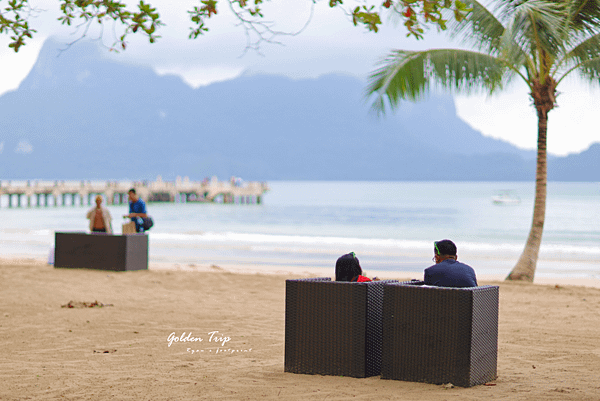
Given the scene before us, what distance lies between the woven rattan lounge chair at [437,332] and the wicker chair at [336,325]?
12 cm

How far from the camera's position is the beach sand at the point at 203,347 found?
4570 mm

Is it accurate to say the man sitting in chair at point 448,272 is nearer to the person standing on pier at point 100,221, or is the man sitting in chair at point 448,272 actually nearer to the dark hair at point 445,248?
the dark hair at point 445,248

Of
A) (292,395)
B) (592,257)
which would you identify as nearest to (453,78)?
(292,395)

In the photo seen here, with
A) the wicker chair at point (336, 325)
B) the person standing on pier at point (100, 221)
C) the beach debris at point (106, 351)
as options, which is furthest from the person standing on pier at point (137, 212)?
the wicker chair at point (336, 325)

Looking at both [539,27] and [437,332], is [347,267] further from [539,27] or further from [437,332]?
[539,27]

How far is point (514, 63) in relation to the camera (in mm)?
12438

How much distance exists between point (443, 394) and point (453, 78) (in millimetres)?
9484

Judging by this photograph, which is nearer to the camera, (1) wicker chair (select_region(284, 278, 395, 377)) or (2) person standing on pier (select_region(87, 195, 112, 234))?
(1) wicker chair (select_region(284, 278, 395, 377))

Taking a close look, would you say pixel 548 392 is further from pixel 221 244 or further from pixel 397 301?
pixel 221 244

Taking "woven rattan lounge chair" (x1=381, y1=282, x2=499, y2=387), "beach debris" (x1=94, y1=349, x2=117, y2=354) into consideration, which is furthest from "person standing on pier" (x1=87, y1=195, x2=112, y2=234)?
"woven rattan lounge chair" (x1=381, y1=282, x2=499, y2=387)

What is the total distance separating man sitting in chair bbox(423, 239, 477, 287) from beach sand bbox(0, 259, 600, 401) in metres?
0.68

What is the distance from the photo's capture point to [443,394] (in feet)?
14.4

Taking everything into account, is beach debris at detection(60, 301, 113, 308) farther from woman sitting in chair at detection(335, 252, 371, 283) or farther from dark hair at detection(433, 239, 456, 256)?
dark hair at detection(433, 239, 456, 256)

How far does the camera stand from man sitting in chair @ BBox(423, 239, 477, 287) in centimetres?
457
